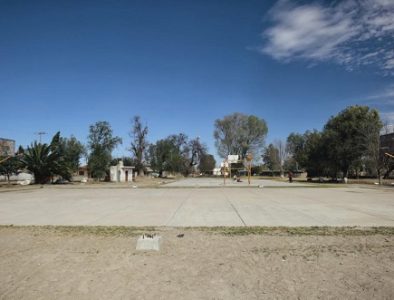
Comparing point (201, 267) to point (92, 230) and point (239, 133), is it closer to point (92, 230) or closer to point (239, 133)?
point (92, 230)

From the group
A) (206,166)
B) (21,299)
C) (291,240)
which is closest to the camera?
(21,299)

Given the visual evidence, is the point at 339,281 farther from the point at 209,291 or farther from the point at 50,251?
the point at 50,251

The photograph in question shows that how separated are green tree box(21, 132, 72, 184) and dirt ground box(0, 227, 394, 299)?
39067mm

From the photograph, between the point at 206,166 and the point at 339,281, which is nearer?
the point at 339,281

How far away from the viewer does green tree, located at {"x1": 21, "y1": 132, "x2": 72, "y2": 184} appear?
44.9 m

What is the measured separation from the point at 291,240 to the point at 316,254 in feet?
4.38

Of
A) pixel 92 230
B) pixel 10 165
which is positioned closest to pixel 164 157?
pixel 10 165

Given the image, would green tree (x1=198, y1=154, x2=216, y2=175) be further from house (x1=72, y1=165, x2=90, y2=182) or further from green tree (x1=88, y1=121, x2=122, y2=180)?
green tree (x1=88, y1=121, x2=122, y2=180)

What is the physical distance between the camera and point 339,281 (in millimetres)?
5340

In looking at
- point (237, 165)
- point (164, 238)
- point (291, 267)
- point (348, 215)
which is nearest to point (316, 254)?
point (291, 267)

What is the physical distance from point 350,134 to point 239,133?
37210 mm

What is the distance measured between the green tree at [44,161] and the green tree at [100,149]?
10090 mm

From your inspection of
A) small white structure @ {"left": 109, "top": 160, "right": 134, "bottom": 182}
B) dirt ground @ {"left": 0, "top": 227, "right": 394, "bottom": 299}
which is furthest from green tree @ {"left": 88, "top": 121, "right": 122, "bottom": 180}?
dirt ground @ {"left": 0, "top": 227, "right": 394, "bottom": 299}

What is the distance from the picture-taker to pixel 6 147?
5359 centimetres
